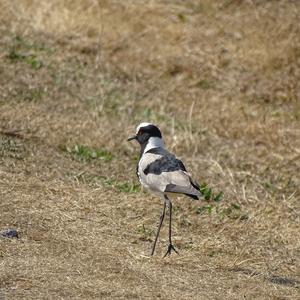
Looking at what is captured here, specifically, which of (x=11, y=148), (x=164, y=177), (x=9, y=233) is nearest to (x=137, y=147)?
(x=11, y=148)

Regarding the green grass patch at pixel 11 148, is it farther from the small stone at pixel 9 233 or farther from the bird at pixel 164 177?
the small stone at pixel 9 233

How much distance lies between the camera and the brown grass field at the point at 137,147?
679 centimetres

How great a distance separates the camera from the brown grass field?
6789 millimetres

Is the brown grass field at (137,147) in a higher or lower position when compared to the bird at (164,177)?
lower

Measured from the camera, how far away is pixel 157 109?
40.6 feet

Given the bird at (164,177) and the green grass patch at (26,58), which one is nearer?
the bird at (164,177)

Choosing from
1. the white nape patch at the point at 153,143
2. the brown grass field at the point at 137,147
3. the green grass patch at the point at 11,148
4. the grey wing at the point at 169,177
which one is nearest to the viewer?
the brown grass field at the point at 137,147

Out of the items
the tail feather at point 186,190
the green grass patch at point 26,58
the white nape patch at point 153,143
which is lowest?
the green grass patch at point 26,58

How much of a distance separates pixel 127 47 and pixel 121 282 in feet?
27.0

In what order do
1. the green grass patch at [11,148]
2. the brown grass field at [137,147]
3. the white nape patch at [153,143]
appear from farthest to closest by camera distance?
the green grass patch at [11,148] < the white nape patch at [153,143] < the brown grass field at [137,147]

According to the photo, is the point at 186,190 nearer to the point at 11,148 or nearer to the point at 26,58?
the point at 11,148

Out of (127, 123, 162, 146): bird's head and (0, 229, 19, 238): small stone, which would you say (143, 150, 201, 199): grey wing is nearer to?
(127, 123, 162, 146): bird's head

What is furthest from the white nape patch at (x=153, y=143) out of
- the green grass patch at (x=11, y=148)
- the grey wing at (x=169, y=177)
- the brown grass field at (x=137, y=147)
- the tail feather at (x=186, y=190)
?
the green grass patch at (x=11, y=148)

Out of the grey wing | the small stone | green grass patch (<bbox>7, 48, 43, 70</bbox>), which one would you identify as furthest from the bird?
green grass patch (<bbox>7, 48, 43, 70</bbox>)
